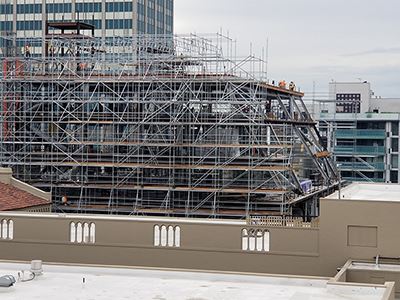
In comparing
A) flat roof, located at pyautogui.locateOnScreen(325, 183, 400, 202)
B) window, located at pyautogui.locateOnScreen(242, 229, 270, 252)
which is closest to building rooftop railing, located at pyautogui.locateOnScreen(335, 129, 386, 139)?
flat roof, located at pyautogui.locateOnScreen(325, 183, 400, 202)

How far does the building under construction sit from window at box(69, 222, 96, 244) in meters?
13.7

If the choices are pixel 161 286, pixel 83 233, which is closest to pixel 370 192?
pixel 83 233

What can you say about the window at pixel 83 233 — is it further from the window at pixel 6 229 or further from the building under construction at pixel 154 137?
the building under construction at pixel 154 137

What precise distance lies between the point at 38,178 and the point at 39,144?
1.96 meters

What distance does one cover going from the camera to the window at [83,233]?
2848cm

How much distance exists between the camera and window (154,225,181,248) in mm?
27797

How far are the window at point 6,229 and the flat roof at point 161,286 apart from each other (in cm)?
658

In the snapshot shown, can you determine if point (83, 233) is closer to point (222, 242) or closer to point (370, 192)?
point (222, 242)

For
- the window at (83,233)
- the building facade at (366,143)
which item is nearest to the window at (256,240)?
the window at (83,233)

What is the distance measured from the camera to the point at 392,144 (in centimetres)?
8650

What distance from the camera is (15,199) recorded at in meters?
36.0

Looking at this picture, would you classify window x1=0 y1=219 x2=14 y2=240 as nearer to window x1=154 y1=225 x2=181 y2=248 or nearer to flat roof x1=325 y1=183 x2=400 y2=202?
window x1=154 y1=225 x2=181 y2=248

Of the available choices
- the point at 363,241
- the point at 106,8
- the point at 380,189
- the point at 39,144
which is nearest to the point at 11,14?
the point at 106,8

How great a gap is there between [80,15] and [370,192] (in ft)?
171
